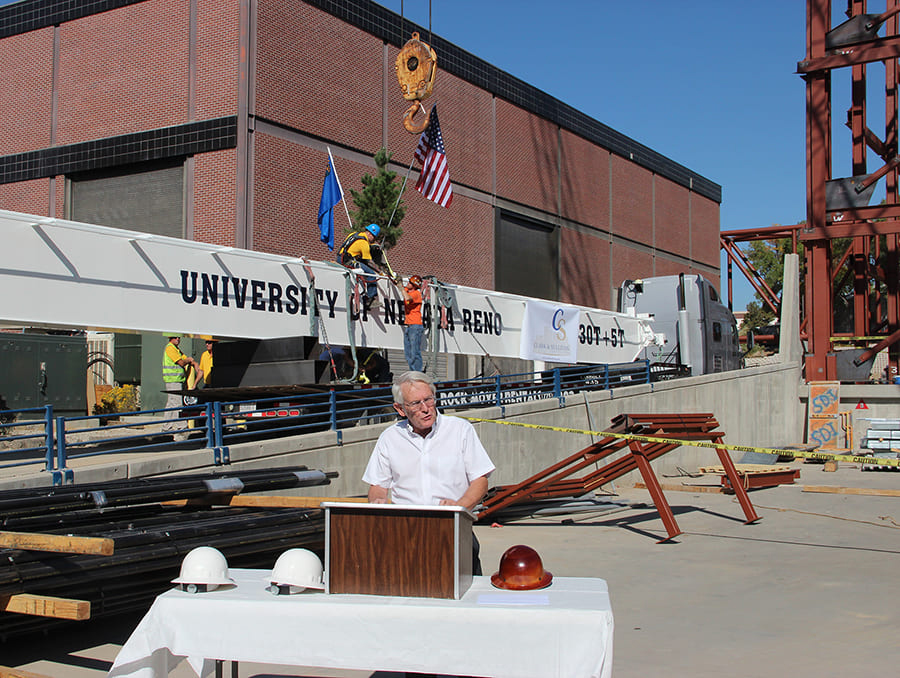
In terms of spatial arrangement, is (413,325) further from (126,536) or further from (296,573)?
(296,573)

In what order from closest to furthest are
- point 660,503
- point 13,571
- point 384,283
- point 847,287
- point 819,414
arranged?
point 13,571 → point 660,503 → point 384,283 → point 819,414 → point 847,287

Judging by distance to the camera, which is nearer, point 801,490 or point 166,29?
point 801,490

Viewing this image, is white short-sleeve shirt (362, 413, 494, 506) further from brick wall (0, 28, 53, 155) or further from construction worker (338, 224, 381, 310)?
brick wall (0, 28, 53, 155)

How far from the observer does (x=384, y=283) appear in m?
15.1

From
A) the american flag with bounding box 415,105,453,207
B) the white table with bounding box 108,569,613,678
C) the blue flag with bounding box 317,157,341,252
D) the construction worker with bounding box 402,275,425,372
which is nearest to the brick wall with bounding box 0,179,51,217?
the blue flag with bounding box 317,157,341,252

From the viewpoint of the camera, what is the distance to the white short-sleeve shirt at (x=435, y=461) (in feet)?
16.1

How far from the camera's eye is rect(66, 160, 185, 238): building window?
25.0 meters

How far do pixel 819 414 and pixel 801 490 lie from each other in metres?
10.6

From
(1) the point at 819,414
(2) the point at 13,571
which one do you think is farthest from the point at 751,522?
(1) the point at 819,414

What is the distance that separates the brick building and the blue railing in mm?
6592

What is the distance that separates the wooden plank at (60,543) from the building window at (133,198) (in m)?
20.7

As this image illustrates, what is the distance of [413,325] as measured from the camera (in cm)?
1518

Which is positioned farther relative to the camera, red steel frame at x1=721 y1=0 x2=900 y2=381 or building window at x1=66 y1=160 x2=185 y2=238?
red steel frame at x1=721 y1=0 x2=900 y2=381

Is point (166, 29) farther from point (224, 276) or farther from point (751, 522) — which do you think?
point (751, 522)
